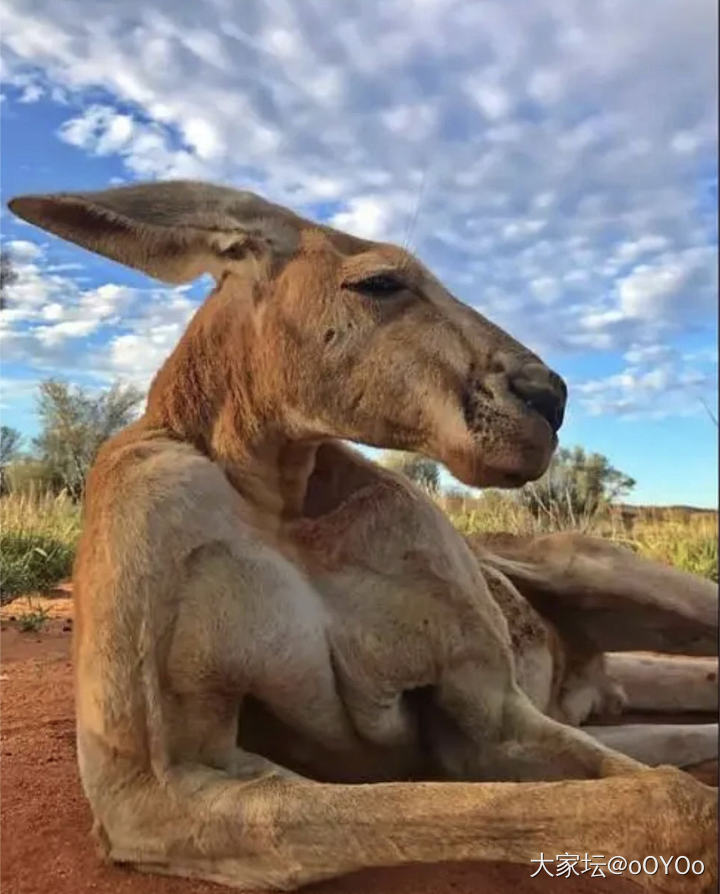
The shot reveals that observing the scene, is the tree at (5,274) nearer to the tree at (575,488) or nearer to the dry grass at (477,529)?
the dry grass at (477,529)

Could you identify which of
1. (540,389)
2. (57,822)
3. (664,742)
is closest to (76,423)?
(57,822)

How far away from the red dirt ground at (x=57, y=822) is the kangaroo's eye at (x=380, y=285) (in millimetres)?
1155

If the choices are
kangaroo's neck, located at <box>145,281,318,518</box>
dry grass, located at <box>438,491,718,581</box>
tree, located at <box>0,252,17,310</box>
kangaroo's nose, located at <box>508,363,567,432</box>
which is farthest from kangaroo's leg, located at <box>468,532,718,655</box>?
tree, located at <box>0,252,17,310</box>

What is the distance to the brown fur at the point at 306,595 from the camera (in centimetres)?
209

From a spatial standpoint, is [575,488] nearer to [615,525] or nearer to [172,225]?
[615,525]

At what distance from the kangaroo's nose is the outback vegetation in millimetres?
500

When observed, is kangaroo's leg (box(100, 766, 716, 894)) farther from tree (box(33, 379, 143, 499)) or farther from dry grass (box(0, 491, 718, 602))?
tree (box(33, 379, 143, 499))

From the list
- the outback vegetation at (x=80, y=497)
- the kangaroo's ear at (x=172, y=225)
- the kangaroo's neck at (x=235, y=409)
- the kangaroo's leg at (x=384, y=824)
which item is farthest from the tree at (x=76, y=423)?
the kangaroo's leg at (x=384, y=824)

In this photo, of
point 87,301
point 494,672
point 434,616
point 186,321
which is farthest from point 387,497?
point 87,301

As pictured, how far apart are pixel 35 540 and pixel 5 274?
0.66 metres

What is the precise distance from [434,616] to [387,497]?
32 centimetres

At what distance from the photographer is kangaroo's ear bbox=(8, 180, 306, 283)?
251cm

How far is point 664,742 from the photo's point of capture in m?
3.35

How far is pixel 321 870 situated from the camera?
2104mm
